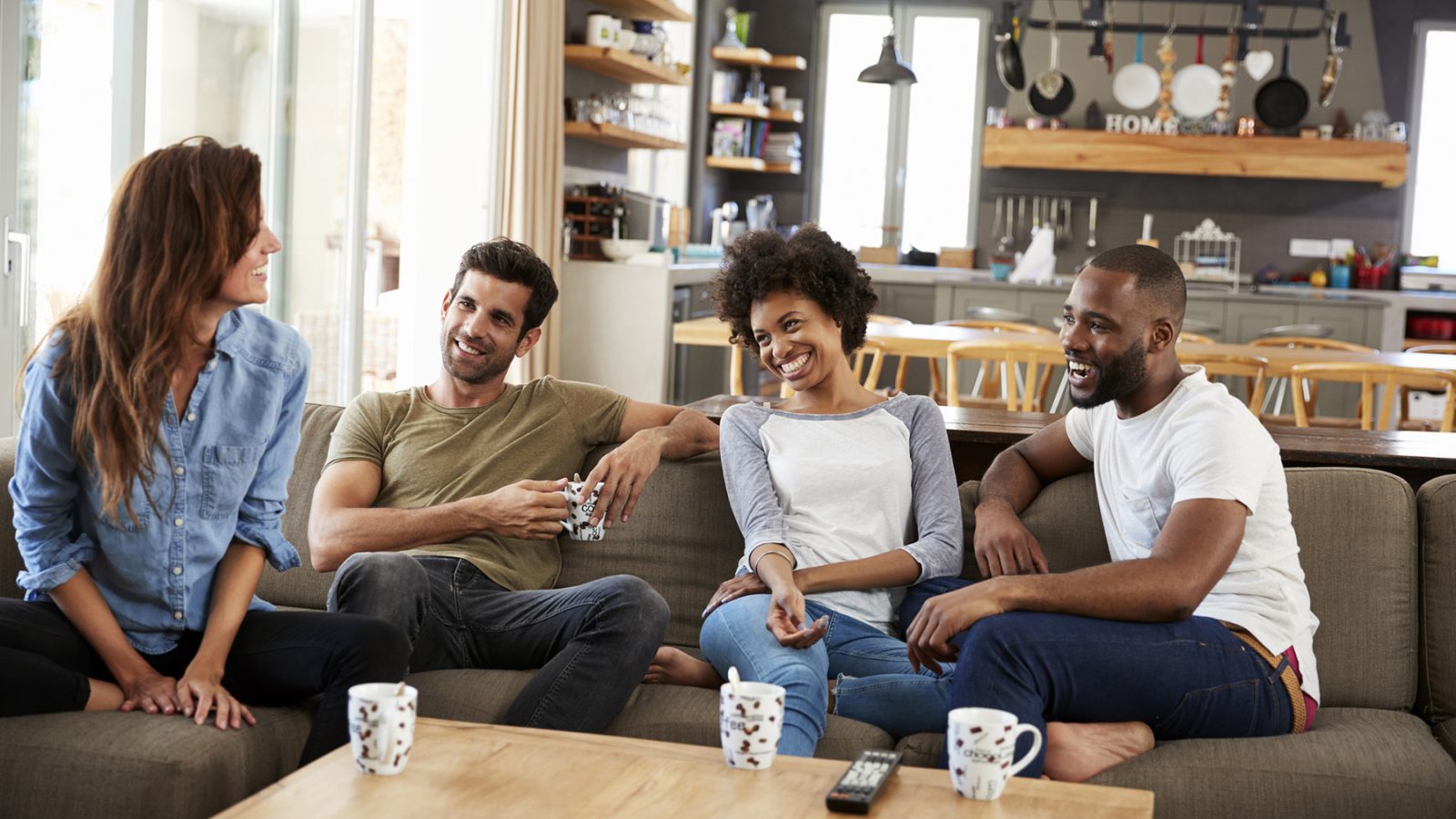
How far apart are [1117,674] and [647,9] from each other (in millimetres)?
5332

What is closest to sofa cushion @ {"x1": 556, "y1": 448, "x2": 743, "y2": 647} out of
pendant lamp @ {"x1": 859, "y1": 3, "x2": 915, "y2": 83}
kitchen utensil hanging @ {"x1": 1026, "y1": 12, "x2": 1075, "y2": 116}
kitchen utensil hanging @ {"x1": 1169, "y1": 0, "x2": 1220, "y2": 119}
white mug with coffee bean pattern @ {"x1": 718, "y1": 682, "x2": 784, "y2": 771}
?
white mug with coffee bean pattern @ {"x1": 718, "y1": 682, "x2": 784, "y2": 771}

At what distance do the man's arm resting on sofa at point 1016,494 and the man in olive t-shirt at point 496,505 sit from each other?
1.63 feet

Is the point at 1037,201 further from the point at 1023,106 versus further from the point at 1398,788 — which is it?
the point at 1398,788

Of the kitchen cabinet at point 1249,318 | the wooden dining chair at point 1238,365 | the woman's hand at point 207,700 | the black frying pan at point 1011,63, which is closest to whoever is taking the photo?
the woman's hand at point 207,700

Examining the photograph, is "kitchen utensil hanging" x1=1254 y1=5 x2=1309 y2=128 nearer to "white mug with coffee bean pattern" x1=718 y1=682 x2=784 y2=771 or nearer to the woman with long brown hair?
the woman with long brown hair

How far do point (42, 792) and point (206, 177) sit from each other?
0.81m

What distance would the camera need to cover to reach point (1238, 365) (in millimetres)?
4855

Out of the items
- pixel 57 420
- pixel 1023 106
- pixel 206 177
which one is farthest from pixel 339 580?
pixel 1023 106

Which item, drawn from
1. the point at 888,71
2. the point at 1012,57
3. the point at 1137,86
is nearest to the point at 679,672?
the point at 888,71

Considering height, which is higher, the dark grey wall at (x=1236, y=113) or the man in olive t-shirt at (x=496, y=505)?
the dark grey wall at (x=1236, y=113)

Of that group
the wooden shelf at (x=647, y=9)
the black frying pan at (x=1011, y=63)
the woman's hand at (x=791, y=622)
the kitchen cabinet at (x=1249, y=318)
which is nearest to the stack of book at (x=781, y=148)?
the black frying pan at (x=1011, y=63)

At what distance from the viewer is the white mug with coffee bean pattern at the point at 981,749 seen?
1468mm

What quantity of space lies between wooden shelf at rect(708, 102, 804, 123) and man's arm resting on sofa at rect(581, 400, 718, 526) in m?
6.01

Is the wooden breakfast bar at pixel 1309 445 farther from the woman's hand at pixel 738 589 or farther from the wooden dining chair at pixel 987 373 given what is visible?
the wooden dining chair at pixel 987 373
